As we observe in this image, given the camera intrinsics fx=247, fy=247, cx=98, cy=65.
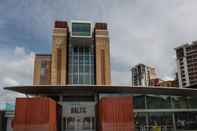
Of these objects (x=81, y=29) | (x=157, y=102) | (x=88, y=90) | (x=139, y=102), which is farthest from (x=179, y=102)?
(x=81, y=29)

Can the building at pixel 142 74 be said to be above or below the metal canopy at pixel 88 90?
above

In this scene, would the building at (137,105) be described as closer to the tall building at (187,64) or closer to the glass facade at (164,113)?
the glass facade at (164,113)

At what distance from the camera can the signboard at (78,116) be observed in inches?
1359

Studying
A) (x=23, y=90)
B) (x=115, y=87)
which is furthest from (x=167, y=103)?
(x=23, y=90)

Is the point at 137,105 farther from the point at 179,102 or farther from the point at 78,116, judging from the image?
the point at 78,116

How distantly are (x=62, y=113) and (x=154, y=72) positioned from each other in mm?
118006

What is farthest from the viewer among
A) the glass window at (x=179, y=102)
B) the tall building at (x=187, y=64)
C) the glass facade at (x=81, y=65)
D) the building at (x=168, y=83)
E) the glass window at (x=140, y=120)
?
the tall building at (x=187, y=64)

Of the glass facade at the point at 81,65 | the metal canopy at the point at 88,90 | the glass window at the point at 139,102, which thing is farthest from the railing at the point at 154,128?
the glass facade at the point at 81,65

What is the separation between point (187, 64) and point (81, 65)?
54.2 metres

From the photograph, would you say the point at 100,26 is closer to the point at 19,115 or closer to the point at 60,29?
the point at 60,29

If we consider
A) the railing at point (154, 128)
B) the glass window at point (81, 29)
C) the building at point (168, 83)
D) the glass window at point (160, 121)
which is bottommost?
the railing at point (154, 128)

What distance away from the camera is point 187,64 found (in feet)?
336

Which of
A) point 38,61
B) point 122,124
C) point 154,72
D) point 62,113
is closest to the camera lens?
point 122,124

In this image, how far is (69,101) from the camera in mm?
36156
